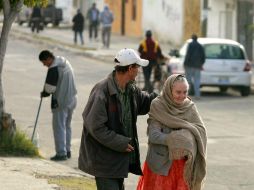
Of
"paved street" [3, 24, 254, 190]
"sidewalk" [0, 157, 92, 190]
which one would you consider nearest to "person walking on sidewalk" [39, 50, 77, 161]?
"paved street" [3, 24, 254, 190]

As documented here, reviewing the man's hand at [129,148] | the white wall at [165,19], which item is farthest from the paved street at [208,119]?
the white wall at [165,19]

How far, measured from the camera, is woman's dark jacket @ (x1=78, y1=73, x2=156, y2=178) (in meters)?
7.99

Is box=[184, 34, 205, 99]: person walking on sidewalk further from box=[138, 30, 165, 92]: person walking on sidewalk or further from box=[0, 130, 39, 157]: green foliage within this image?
box=[0, 130, 39, 157]: green foliage

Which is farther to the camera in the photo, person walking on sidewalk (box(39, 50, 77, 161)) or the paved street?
person walking on sidewalk (box(39, 50, 77, 161))

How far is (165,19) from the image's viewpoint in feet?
147

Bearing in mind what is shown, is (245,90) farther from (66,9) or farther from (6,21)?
(66,9)

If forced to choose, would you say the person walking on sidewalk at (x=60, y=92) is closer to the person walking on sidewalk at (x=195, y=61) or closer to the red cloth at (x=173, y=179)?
the red cloth at (x=173, y=179)

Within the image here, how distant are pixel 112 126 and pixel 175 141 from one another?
57 centimetres

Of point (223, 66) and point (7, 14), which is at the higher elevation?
point (7, 14)

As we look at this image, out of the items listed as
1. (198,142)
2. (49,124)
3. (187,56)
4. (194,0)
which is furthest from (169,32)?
(198,142)

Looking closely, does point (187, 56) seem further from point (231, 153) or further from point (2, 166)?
point (2, 166)

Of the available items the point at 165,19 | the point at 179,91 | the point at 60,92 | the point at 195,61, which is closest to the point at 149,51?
the point at 195,61

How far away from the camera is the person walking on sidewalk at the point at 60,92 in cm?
1441

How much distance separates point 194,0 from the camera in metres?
42.5
